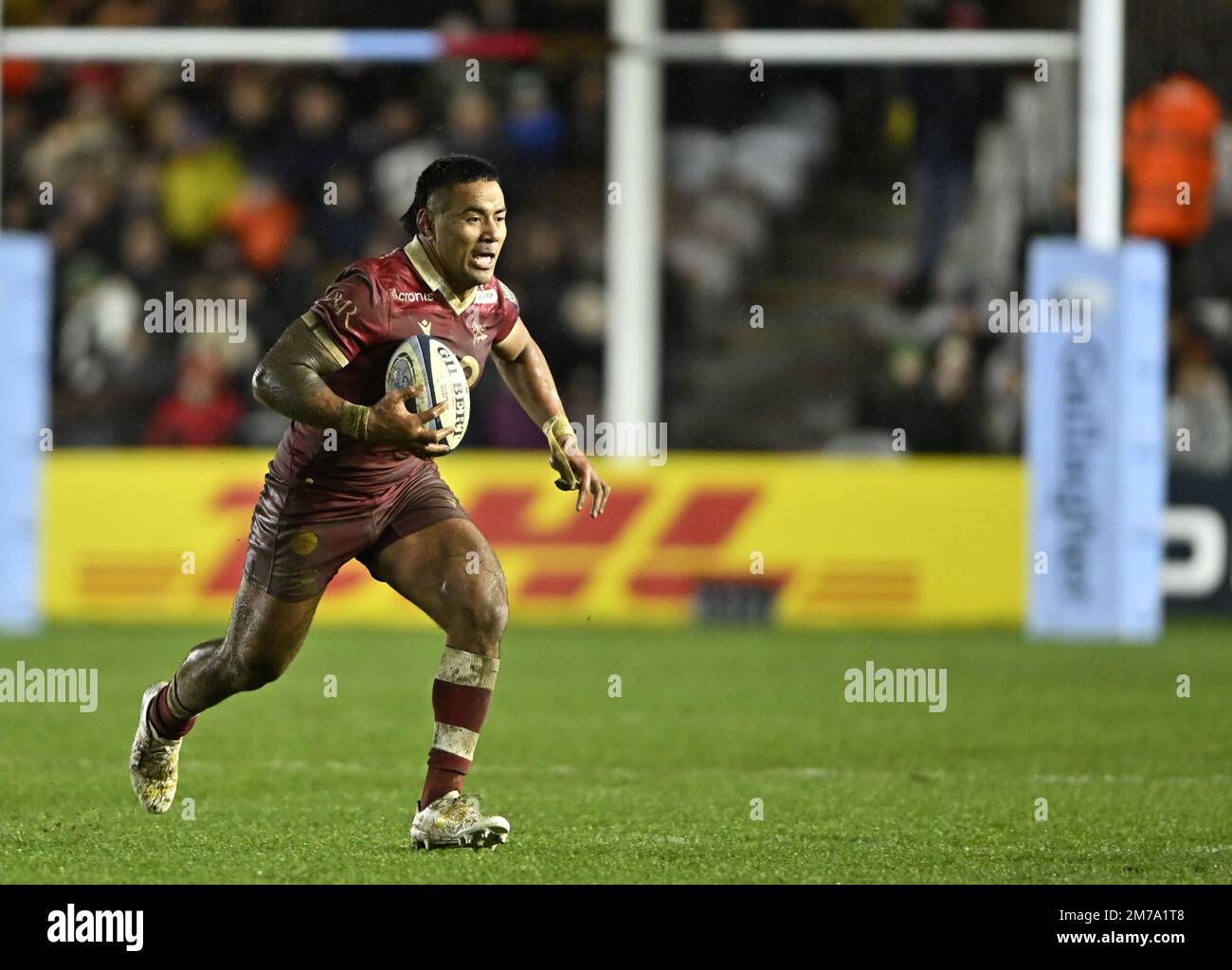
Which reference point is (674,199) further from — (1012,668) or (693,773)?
(693,773)

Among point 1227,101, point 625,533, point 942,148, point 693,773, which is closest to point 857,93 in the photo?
point 942,148

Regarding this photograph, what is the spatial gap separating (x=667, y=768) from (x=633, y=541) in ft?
21.5

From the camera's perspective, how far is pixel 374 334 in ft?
21.8

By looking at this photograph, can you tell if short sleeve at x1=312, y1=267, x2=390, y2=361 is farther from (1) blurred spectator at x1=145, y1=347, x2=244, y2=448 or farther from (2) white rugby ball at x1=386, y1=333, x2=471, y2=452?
(1) blurred spectator at x1=145, y1=347, x2=244, y2=448

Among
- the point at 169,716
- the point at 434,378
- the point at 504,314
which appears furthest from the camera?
the point at 169,716

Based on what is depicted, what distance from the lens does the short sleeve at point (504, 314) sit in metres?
7.04

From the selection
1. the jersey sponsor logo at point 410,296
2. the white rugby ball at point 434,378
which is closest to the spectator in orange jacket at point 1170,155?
the jersey sponsor logo at point 410,296

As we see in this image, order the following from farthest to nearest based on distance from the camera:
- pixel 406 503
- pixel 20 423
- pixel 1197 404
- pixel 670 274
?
pixel 670 274 < pixel 1197 404 < pixel 20 423 < pixel 406 503

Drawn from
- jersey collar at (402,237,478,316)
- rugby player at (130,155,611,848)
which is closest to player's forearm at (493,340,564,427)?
rugby player at (130,155,611,848)

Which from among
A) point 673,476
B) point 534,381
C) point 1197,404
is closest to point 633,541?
point 673,476

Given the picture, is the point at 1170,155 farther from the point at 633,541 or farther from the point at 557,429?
the point at 557,429

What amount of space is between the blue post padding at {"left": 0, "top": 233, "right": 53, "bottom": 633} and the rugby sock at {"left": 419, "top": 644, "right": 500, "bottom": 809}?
8.29 metres

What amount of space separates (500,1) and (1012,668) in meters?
8.21

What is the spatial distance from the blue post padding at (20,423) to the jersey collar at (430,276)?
8242mm
